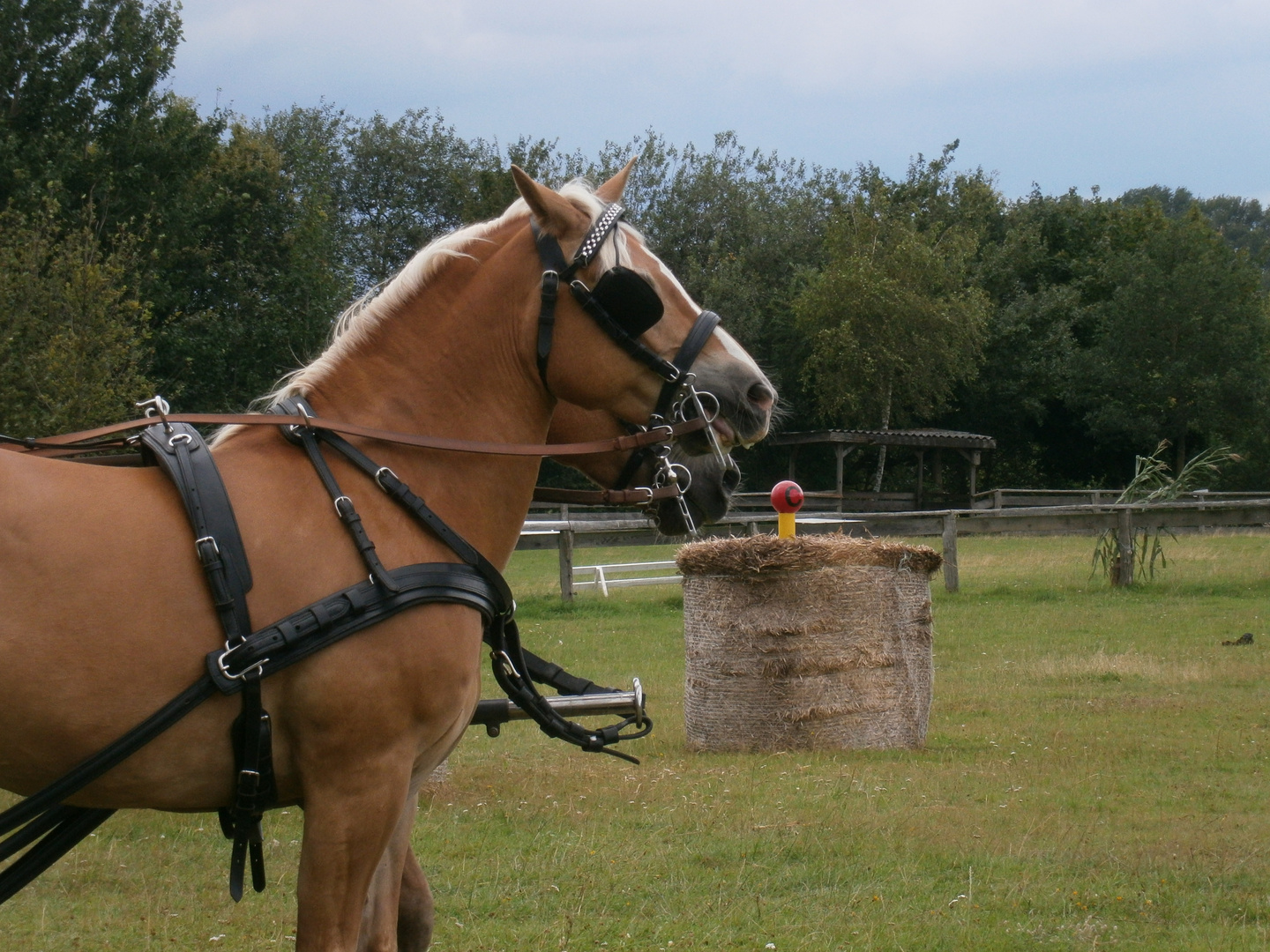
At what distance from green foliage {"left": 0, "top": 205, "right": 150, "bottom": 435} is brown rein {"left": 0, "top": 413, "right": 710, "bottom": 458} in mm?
8400

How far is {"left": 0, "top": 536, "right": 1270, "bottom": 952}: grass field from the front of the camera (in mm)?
4418

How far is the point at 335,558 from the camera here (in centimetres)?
→ 265

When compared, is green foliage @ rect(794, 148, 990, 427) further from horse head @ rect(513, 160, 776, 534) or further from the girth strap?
the girth strap

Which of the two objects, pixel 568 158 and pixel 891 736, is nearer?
pixel 891 736

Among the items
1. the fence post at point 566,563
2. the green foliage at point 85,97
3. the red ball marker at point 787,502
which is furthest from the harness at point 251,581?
the green foliage at point 85,97

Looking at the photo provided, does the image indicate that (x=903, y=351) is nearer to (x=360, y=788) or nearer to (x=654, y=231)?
(x=654, y=231)

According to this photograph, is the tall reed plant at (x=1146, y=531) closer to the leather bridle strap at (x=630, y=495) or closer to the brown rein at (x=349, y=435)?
the leather bridle strap at (x=630, y=495)

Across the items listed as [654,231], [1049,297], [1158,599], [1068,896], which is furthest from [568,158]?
[1068,896]

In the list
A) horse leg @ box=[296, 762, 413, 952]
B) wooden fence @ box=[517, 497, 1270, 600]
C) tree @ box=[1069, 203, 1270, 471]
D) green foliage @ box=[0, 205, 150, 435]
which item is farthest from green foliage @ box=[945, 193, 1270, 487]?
Answer: horse leg @ box=[296, 762, 413, 952]

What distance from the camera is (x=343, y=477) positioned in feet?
9.11

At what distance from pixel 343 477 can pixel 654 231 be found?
128 feet

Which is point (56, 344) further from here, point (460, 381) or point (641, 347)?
point (641, 347)

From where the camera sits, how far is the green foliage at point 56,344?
10992 mm

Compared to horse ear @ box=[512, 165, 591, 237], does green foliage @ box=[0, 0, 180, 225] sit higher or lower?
higher
